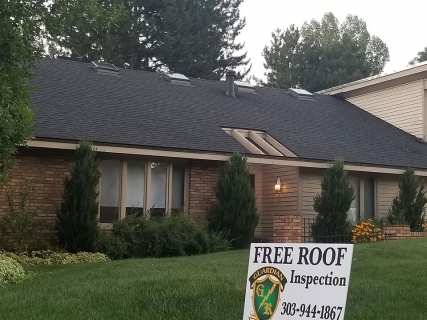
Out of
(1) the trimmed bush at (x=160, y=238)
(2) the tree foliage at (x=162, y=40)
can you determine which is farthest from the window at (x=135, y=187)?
(2) the tree foliage at (x=162, y=40)

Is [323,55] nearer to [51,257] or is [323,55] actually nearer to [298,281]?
[51,257]

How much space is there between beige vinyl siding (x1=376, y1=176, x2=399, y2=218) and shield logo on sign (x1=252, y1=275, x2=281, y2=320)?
1434cm

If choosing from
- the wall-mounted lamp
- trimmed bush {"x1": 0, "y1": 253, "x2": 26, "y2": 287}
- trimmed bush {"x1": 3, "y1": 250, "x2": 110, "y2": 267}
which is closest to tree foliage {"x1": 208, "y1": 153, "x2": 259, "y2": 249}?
the wall-mounted lamp

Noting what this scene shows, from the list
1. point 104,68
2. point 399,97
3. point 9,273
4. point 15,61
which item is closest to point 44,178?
point 9,273

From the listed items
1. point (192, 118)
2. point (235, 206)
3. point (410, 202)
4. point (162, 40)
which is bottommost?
point (235, 206)

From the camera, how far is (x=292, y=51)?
163 ft

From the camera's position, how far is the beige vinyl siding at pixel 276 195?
18172mm

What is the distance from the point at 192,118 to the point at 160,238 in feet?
16.1

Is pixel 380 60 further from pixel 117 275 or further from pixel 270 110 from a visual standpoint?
pixel 117 275

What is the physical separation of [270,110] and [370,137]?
333 centimetres

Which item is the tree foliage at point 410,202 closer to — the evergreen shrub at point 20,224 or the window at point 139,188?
the window at point 139,188

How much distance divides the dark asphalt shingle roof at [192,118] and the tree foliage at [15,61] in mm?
3517

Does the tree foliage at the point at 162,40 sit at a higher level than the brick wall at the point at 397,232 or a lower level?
higher

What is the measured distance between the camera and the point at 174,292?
8.27m
